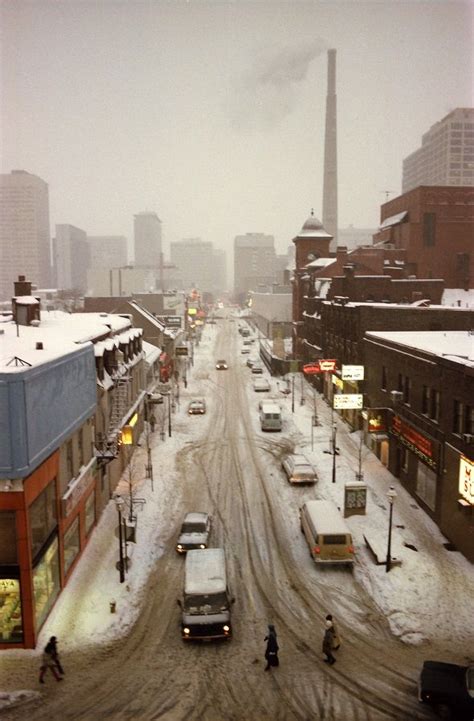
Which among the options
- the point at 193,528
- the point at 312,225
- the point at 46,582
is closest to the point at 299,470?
the point at 193,528

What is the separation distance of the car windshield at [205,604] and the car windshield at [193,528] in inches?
291

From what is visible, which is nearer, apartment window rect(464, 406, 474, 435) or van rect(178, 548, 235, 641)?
van rect(178, 548, 235, 641)

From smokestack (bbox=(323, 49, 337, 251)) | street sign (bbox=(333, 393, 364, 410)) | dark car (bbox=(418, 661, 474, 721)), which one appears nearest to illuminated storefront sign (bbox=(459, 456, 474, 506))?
dark car (bbox=(418, 661, 474, 721))

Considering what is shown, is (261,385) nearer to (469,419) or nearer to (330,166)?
(469,419)

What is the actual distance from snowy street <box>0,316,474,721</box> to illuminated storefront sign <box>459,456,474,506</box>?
3101 mm

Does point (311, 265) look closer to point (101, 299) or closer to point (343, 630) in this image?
point (101, 299)

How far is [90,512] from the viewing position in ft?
94.1

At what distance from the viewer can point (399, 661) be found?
1906 centimetres

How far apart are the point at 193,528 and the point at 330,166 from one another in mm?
179120

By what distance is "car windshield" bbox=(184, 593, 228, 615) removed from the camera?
66.9ft

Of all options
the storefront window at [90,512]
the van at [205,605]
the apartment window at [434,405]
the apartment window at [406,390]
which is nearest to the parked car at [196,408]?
the apartment window at [406,390]

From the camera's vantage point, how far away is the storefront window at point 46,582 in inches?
794

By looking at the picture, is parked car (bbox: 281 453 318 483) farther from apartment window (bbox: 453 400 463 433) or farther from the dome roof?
the dome roof

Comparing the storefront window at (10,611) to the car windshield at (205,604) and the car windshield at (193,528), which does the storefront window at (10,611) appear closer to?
the car windshield at (205,604)
